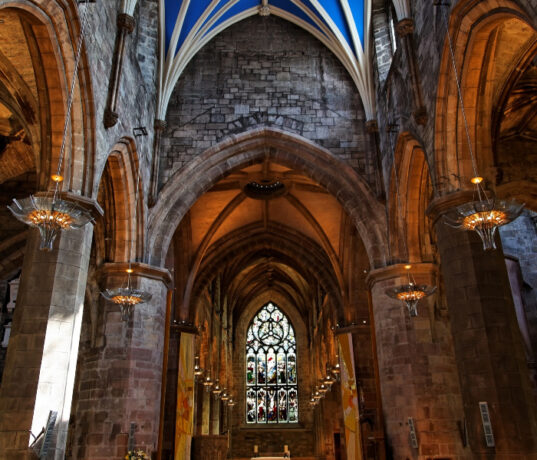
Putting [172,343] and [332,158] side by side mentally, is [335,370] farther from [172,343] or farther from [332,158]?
[332,158]

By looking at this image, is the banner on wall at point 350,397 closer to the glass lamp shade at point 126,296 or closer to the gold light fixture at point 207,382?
the glass lamp shade at point 126,296

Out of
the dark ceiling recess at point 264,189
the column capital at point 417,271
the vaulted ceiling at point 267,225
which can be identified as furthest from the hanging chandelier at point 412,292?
the dark ceiling recess at point 264,189

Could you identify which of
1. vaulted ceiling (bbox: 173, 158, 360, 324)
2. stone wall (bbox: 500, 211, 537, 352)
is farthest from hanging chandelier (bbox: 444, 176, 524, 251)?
vaulted ceiling (bbox: 173, 158, 360, 324)

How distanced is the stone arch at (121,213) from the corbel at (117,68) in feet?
6.19

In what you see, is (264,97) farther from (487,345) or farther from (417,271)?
(487,345)

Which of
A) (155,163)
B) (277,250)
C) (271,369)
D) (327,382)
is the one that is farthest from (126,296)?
(271,369)

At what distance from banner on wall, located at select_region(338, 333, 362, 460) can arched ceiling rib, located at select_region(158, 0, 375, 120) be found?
701 centimetres

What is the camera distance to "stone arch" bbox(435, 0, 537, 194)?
883cm

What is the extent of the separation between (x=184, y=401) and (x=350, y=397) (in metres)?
5.11

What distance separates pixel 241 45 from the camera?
56.0 ft

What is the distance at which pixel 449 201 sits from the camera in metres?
9.34

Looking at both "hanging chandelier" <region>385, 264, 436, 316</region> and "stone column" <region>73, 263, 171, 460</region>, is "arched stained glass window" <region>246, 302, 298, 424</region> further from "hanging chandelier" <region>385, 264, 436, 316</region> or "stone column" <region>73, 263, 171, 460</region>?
"hanging chandelier" <region>385, 264, 436, 316</region>

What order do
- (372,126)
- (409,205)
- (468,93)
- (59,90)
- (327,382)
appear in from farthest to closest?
1. (327,382)
2. (372,126)
3. (409,205)
4. (468,93)
5. (59,90)

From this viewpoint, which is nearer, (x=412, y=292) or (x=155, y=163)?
(x=412, y=292)
